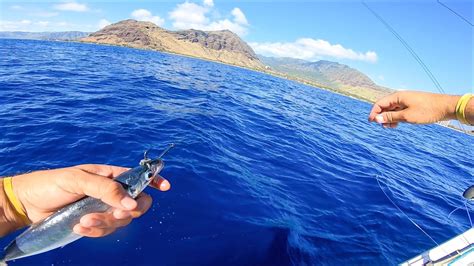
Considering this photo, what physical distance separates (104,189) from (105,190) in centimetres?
1

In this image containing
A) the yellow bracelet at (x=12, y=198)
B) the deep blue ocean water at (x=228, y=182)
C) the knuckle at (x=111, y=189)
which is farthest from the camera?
the deep blue ocean water at (x=228, y=182)

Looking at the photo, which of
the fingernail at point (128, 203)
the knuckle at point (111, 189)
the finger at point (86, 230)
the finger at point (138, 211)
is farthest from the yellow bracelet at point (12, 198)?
the fingernail at point (128, 203)

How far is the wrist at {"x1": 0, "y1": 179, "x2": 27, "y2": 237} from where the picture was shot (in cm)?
338

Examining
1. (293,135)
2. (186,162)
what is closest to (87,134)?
(186,162)

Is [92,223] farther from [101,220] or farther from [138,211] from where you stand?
[138,211]

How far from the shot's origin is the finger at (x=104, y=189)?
9.15 ft

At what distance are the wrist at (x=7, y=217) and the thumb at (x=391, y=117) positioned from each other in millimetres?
4373

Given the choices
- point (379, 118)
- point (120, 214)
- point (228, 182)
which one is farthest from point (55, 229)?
point (228, 182)

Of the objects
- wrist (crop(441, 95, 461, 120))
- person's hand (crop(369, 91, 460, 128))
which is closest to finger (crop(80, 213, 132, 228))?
person's hand (crop(369, 91, 460, 128))

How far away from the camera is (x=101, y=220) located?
308 centimetres

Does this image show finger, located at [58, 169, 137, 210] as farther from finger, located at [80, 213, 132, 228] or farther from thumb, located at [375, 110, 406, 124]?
thumb, located at [375, 110, 406, 124]

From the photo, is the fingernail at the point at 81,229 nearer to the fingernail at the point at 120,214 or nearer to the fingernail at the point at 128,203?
the fingernail at the point at 120,214

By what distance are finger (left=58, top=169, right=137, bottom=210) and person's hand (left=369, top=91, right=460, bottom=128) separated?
2.83 meters

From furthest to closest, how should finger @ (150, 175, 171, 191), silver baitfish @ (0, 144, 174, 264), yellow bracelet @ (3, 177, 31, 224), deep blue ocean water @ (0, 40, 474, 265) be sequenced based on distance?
deep blue ocean water @ (0, 40, 474, 265)
finger @ (150, 175, 171, 191)
yellow bracelet @ (3, 177, 31, 224)
silver baitfish @ (0, 144, 174, 264)
